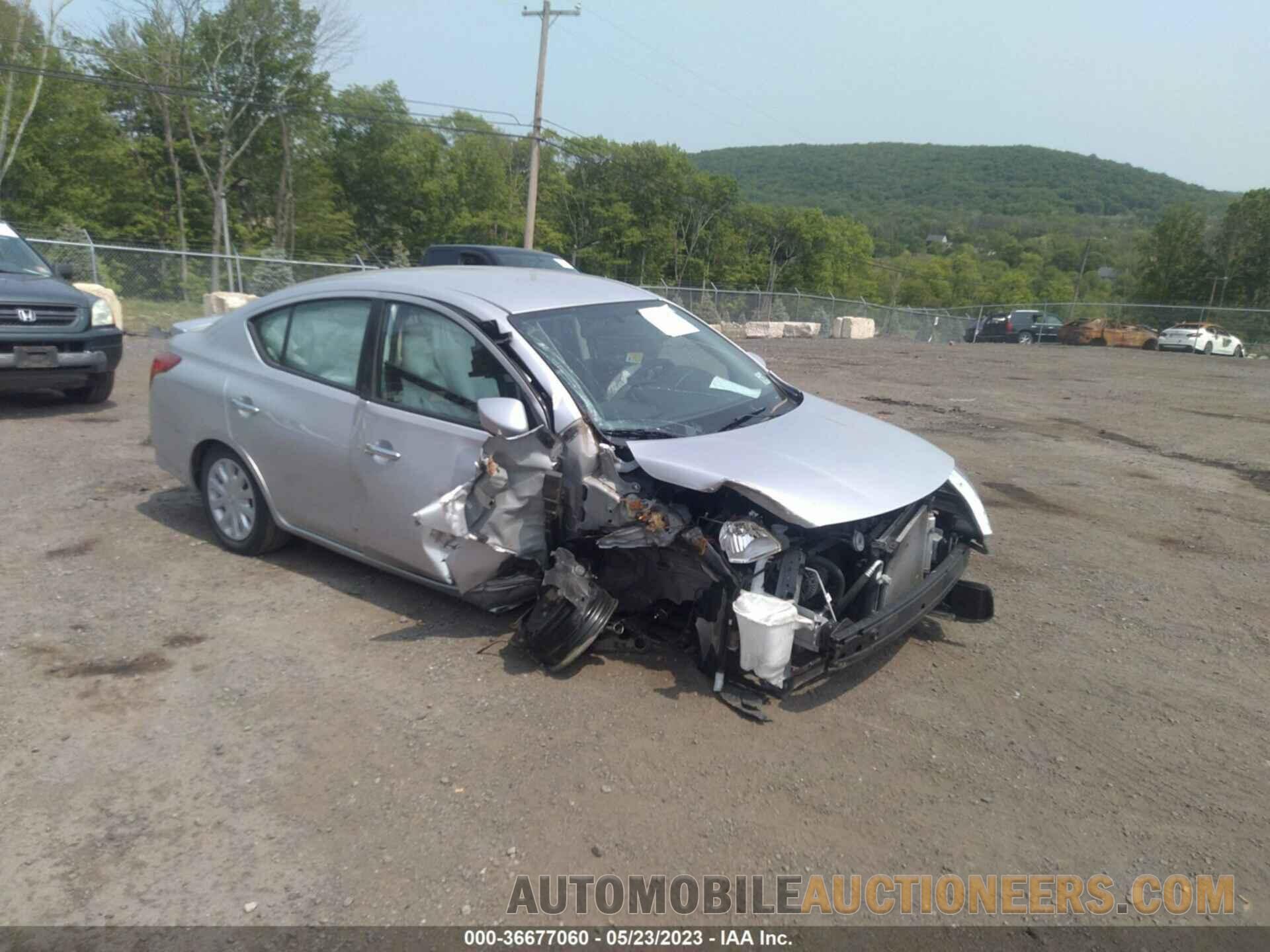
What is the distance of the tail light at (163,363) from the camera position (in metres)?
5.89

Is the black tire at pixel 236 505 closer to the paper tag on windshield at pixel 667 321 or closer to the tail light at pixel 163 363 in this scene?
the tail light at pixel 163 363

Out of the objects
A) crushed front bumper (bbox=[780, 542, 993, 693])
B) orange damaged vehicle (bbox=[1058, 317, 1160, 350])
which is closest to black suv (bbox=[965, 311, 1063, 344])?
orange damaged vehicle (bbox=[1058, 317, 1160, 350])

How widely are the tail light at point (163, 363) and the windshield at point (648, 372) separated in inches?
100

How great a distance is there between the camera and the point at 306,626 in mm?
4699

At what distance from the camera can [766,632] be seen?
149 inches

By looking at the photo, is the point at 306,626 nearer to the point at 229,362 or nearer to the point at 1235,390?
the point at 229,362

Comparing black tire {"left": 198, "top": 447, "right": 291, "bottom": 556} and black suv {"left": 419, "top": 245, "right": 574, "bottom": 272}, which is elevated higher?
black suv {"left": 419, "top": 245, "right": 574, "bottom": 272}

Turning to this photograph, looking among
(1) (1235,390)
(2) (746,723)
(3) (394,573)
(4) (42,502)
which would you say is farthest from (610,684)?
(1) (1235,390)

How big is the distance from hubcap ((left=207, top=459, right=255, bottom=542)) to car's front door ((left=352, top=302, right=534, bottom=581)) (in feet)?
3.26

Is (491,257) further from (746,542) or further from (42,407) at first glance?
(746,542)

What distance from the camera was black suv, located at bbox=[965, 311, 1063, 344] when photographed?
39969 millimetres

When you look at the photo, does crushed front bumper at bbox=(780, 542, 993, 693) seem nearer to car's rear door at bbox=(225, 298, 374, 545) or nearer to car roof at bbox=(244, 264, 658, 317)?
car roof at bbox=(244, 264, 658, 317)

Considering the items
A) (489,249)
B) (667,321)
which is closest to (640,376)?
(667,321)

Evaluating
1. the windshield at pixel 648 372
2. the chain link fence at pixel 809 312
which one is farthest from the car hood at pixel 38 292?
the chain link fence at pixel 809 312
